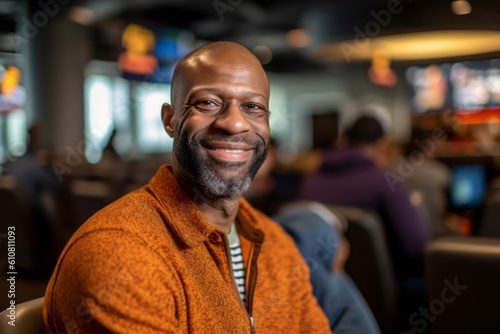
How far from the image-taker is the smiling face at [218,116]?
1.10 m

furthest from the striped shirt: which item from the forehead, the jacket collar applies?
the forehead

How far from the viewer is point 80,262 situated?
883 mm

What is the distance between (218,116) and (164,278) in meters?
0.36

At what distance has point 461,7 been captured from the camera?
4.46 meters

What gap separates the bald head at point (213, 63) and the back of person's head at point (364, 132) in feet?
6.09

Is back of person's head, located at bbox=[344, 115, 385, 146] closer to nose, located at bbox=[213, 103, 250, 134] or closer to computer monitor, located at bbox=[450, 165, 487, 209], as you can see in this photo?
computer monitor, located at bbox=[450, 165, 487, 209]

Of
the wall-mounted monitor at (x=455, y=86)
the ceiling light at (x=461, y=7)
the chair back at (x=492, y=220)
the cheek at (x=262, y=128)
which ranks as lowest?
the chair back at (x=492, y=220)

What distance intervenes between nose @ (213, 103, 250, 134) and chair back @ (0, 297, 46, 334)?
50cm

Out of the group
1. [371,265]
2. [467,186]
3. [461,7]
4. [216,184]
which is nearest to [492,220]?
[371,265]

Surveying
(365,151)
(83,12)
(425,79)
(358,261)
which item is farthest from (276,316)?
(425,79)

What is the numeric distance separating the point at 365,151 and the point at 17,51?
636 cm

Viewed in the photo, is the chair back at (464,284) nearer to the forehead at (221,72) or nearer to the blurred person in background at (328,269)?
the blurred person in background at (328,269)

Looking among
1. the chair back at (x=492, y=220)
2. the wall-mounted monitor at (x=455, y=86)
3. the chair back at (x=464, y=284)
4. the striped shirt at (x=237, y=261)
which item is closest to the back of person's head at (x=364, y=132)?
the chair back at (x=492, y=220)

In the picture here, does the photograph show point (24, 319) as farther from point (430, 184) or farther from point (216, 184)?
point (430, 184)
